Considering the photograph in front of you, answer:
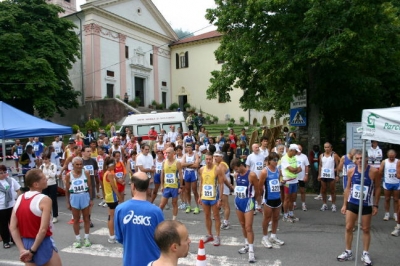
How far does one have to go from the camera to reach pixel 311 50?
35.4 ft

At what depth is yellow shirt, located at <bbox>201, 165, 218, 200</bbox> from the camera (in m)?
7.50

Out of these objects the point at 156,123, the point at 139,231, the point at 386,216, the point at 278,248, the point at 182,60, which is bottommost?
the point at 278,248

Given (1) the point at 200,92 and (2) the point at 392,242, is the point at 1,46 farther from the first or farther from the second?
(2) the point at 392,242

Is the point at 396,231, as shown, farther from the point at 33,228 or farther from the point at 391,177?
the point at 33,228

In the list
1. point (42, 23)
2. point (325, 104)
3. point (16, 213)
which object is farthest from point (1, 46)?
point (16, 213)

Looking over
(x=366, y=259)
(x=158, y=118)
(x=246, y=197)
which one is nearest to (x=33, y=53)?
(x=158, y=118)

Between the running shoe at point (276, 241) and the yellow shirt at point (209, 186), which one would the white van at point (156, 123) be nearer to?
the yellow shirt at point (209, 186)

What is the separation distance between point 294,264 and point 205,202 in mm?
2197

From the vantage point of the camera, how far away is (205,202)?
7.52 metres

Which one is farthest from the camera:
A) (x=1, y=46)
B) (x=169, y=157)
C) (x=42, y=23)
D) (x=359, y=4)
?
(x=42, y=23)

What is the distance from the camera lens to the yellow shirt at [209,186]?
7496mm

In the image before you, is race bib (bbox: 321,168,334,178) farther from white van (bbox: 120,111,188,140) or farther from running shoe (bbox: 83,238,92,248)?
white van (bbox: 120,111,188,140)

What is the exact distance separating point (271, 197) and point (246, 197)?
0.66 meters

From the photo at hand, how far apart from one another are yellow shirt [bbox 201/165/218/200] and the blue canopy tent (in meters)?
6.05
